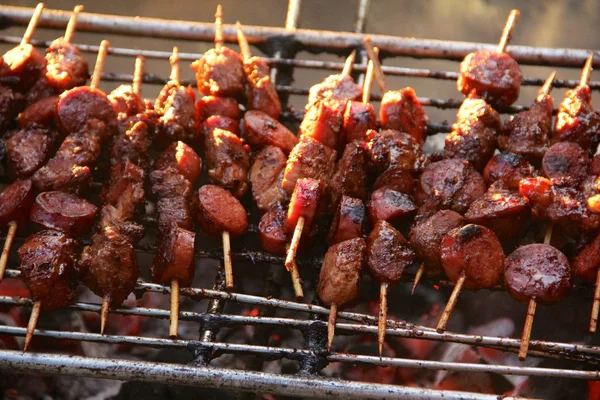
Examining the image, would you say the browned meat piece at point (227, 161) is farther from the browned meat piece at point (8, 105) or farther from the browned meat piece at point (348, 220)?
the browned meat piece at point (8, 105)

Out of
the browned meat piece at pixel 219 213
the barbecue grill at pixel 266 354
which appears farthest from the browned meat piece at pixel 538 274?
the browned meat piece at pixel 219 213

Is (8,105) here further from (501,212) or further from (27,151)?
(501,212)

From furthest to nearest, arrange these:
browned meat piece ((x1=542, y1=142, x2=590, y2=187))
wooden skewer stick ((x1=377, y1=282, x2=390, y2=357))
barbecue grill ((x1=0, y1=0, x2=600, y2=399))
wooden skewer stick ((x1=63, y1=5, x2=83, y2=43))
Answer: wooden skewer stick ((x1=63, y1=5, x2=83, y2=43)) < browned meat piece ((x1=542, y1=142, x2=590, y2=187)) < wooden skewer stick ((x1=377, y1=282, x2=390, y2=357)) < barbecue grill ((x1=0, y1=0, x2=600, y2=399))

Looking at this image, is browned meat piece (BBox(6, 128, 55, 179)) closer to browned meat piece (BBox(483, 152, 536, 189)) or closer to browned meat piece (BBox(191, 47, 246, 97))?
browned meat piece (BBox(191, 47, 246, 97))

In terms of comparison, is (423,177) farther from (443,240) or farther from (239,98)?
(239,98)

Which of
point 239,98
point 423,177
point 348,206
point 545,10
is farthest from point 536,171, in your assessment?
point 545,10

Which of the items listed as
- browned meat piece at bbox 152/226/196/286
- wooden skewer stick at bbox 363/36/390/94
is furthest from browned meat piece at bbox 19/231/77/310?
wooden skewer stick at bbox 363/36/390/94
